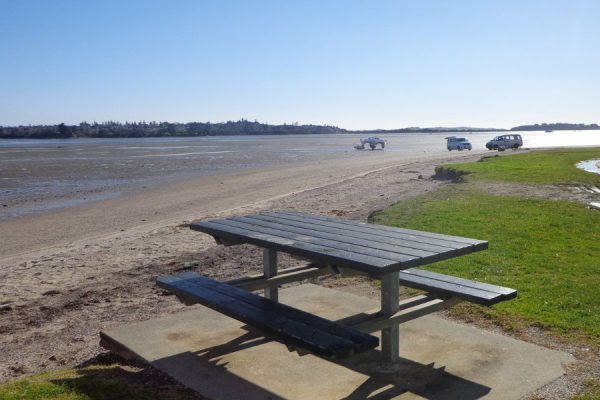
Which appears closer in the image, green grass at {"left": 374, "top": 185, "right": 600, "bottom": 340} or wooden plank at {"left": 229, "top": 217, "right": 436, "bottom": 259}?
wooden plank at {"left": 229, "top": 217, "right": 436, "bottom": 259}

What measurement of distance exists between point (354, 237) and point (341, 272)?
0.34 metres

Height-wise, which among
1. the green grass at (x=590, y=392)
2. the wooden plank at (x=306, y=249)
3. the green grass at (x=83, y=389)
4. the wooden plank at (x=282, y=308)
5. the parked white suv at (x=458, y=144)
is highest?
the wooden plank at (x=306, y=249)

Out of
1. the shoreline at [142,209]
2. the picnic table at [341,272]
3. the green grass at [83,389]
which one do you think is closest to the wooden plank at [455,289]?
the picnic table at [341,272]

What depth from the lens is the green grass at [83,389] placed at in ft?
13.1

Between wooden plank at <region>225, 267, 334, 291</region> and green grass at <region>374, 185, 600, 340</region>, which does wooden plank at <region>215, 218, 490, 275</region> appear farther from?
green grass at <region>374, 185, 600, 340</region>

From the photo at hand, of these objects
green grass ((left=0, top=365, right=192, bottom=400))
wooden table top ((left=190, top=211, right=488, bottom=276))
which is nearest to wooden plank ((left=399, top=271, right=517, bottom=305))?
wooden table top ((left=190, top=211, right=488, bottom=276))

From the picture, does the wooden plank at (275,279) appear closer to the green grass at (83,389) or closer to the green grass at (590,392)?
the green grass at (83,389)

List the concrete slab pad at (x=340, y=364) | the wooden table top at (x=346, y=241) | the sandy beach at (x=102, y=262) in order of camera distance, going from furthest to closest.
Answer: the sandy beach at (x=102, y=262) < the concrete slab pad at (x=340, y=364) < the wooden table top at (x=346, y=241)

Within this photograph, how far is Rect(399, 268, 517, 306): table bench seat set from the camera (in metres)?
4.63

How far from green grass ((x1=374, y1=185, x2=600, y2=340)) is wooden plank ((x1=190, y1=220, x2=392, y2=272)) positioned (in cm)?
222

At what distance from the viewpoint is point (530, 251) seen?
329 inches

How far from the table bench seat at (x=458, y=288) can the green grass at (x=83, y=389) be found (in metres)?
2.11

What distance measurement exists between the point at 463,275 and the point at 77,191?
21.1 m

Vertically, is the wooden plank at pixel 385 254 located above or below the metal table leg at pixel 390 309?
above
